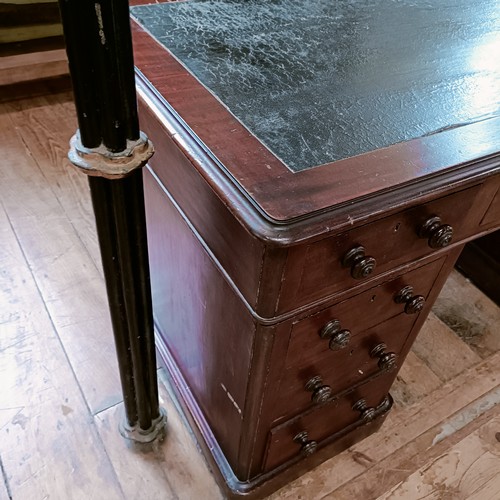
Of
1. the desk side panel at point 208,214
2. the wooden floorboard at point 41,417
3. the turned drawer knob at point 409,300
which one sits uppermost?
the desk side panel at point 208,214

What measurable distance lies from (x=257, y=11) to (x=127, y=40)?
534mm

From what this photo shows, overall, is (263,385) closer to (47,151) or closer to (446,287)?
(446,287)

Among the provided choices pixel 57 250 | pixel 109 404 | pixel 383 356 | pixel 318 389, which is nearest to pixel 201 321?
pixel 318 389

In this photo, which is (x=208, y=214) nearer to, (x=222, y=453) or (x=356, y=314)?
(x=356, y=314)

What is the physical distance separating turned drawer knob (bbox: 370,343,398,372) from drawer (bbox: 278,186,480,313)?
0.24 meters

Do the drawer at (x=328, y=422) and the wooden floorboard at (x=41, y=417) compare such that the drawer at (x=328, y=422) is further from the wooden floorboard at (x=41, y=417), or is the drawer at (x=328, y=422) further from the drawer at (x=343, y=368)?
the wooden floorboard at (x=41, y=417)

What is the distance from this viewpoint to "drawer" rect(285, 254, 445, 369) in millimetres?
797

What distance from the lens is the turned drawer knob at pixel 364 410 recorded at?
1.09 m

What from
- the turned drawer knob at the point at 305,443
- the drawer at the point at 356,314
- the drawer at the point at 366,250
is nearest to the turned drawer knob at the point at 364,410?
the turned drawer knob at the point at 305,443

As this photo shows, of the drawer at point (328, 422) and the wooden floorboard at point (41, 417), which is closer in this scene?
the drawer at point (328, 422)

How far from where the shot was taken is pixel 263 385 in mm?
825

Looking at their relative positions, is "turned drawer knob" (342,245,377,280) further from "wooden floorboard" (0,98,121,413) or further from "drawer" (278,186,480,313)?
"wooden floorboard" (0,98,121,413)

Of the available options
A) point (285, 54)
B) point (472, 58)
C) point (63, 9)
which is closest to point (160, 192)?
point (285, 54)

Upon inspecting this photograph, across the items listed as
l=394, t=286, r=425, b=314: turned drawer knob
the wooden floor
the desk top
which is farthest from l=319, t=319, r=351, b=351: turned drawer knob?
the wooden floor
